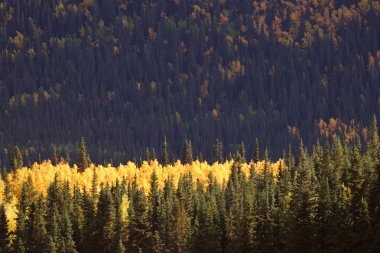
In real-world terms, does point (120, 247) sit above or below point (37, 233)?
below

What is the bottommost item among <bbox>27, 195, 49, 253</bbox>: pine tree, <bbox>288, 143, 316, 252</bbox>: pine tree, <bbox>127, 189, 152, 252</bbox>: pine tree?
<bbox>288, 143, 316, 252</bbox>: pine tree

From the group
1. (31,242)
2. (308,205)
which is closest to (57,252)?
(31,242)

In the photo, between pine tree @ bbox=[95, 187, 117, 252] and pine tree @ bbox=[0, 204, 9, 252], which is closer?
pine tree @ bbox=[95, 187, 117, 252]

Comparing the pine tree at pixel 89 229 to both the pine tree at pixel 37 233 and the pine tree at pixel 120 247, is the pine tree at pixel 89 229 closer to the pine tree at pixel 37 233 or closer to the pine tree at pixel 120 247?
the pine tree at pixel 37 233

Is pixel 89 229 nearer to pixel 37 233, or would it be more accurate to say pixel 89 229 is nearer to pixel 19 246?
pixel 37 233

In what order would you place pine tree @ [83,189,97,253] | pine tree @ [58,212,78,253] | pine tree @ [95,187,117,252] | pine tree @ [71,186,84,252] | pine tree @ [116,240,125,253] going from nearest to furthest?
pine tree @ [116,240,125,253], pine tree @ [58,212,78,253], pine tree @ [95,187,117,252], pine tree @ [83,189,97,253], pine tree @ [71,186,84,252]

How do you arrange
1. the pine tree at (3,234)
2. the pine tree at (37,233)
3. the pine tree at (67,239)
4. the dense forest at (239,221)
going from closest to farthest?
the dense forest at (239,221) < the pine tree at (67,239) < the pine tree at (37,233) < the pine tree at (3,234)

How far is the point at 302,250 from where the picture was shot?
140000 mm

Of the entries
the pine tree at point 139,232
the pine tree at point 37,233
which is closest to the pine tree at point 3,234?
the pine tree at point 37,233

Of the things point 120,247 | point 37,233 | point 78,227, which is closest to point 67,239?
point 78,227

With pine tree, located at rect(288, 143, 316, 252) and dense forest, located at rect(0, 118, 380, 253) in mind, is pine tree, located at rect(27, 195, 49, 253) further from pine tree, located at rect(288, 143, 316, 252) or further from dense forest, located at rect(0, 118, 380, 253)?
pine tree, located at rect(288, 143, 316, 252)

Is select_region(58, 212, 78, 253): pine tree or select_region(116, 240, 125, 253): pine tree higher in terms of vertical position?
select_region(58, 212, 78, 253): pine tree

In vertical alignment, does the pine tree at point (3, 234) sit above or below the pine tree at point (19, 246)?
above

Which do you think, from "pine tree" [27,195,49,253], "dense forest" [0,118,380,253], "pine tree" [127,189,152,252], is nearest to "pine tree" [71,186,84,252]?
"dense forest" [0,118,380,253]
